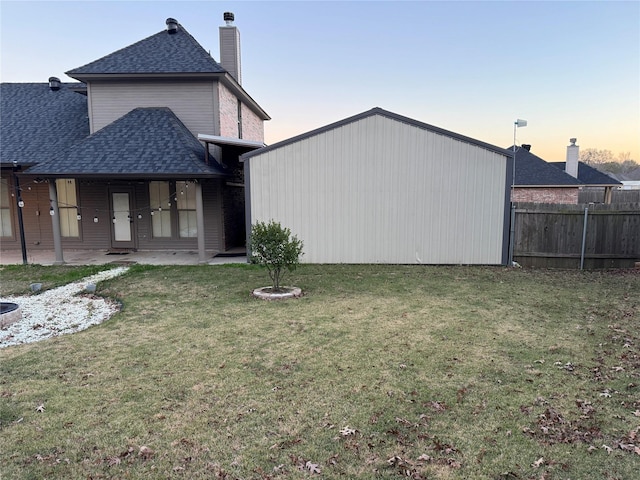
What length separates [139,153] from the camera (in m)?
10.9

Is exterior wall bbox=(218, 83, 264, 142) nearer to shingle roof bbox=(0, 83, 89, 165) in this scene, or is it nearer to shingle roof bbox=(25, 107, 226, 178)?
shingle roof bbox=(25, 107, 226, 178)

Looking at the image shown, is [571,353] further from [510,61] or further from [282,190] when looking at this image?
[510,61]

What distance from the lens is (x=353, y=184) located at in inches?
408

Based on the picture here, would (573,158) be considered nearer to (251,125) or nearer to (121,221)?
(251,125)

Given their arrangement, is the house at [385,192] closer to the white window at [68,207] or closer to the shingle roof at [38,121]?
the white window at [68,207]

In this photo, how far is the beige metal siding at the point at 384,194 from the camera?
33.0 ft

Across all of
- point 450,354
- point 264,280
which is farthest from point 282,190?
point 450,354

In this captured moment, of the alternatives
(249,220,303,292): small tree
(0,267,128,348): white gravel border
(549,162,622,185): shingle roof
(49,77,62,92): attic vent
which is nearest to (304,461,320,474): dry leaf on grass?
(0,267,128,348): white gravel border

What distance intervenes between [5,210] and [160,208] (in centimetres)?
527

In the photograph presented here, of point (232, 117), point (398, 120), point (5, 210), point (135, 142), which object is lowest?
point (5, 210)

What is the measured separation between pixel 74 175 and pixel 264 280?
20.3 ft

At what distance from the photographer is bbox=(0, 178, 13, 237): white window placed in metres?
12.7

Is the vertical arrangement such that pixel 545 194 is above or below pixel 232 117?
below

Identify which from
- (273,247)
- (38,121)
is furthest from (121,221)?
(273,247)
